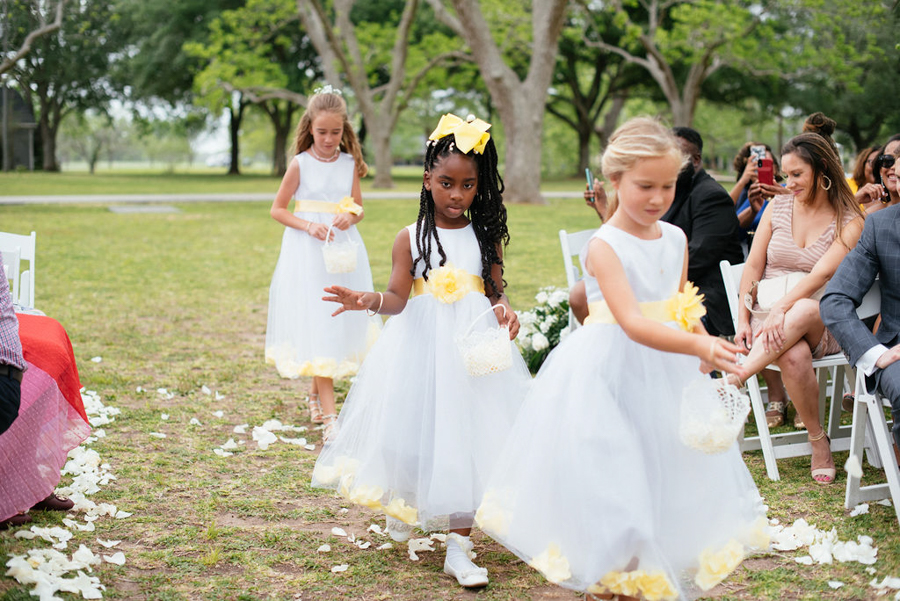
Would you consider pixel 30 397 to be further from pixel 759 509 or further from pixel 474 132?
pixel 759 509

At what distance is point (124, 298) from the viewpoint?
33.0ft

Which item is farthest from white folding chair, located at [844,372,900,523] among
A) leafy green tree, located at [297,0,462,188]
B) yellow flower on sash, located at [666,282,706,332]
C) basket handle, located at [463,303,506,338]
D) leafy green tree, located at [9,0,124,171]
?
leafy green tree, located at [9,0,124,171]

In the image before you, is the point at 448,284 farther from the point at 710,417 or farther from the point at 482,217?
the point at 710,417

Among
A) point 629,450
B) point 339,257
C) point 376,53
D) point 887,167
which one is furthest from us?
point 376,53

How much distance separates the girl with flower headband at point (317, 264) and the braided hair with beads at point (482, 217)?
70.3 inches

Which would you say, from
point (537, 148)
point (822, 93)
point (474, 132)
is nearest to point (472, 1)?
point (537, 148)

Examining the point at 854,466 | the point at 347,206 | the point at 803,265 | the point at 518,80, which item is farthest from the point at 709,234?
the point at 518,80

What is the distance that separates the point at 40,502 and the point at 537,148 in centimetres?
1898

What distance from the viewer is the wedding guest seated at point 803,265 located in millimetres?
4652

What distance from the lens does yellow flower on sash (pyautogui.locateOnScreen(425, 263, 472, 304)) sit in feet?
11.8

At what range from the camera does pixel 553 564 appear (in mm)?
2826

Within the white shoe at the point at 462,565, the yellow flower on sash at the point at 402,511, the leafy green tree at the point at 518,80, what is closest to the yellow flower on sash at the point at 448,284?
the yellow flower on sash at the point at 402,511

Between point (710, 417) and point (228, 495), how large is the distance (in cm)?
267

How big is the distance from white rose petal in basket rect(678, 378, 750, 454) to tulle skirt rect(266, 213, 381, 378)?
9.97 feet
